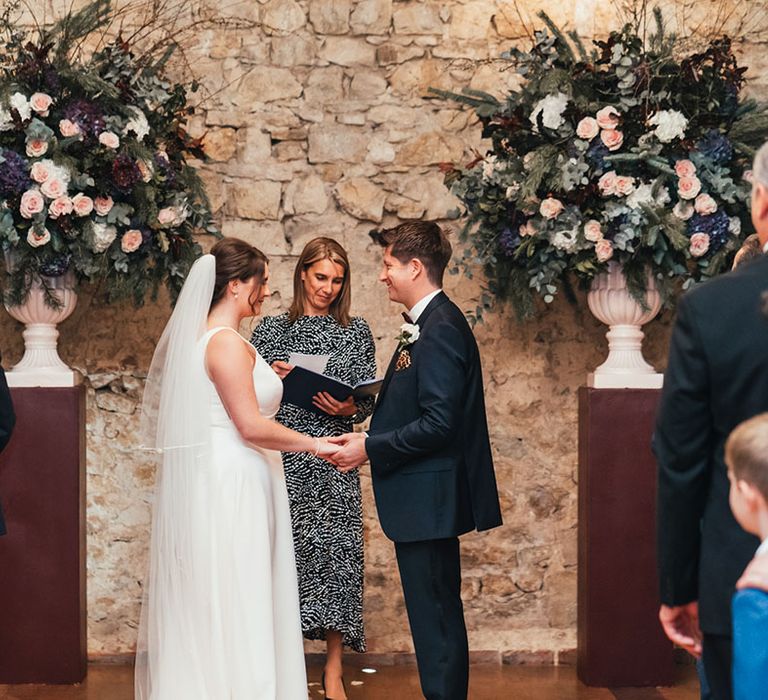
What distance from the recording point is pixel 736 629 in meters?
1.99

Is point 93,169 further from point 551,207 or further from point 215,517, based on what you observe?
point 551,207

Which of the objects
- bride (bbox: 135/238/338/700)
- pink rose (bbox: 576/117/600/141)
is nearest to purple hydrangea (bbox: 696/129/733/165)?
pink rose (bbox: 576/117/600/141)

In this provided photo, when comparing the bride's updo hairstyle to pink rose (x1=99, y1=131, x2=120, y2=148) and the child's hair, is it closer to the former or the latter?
pink rose (x1=99, y1=131, x2=120, y2=148)

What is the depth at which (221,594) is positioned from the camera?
3619 millimetres

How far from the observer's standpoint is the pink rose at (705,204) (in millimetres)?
4520

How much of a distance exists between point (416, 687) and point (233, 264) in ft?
6.78

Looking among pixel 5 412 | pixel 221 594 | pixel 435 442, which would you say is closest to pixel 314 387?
pixel 435 442

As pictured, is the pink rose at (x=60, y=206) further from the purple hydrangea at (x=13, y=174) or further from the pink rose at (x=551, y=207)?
the pink rose at (x=551, y=207)

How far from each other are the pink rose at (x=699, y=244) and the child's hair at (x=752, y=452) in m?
2.59

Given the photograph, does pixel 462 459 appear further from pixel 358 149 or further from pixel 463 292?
pixel 358 149

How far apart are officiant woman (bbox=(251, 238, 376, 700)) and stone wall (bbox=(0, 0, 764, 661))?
0.64 meters

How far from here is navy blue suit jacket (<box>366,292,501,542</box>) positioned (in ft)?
11.9

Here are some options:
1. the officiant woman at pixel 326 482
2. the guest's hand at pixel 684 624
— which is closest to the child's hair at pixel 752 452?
the guest's hand at pixel 684 624

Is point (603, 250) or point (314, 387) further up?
point (603, 250)
